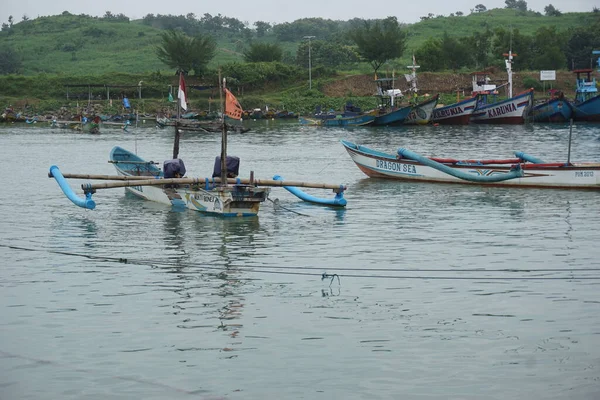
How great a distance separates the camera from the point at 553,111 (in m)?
79.1

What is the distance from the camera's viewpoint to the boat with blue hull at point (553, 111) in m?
77.9

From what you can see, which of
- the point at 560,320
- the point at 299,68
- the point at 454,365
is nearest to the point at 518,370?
the point at 454,365

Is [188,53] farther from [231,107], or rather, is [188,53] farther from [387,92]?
[231,107]

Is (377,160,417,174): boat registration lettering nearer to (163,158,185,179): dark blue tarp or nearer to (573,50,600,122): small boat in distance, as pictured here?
(163,158,185,179): dark blue tarp

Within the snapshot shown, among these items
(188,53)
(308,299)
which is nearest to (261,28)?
(188,53)

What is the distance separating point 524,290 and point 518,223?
8774 millimetres

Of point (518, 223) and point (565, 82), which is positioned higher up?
point (565, 82)

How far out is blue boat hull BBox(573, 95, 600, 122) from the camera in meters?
75.8

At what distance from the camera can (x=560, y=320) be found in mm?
16031

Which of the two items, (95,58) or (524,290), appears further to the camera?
(95,58)

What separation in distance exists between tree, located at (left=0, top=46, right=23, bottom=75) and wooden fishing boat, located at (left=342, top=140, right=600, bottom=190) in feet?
336

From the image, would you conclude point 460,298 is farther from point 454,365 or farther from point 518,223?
point 518,223

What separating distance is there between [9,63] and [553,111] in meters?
82.4

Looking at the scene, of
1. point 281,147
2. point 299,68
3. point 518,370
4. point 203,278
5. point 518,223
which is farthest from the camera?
point 299,68
